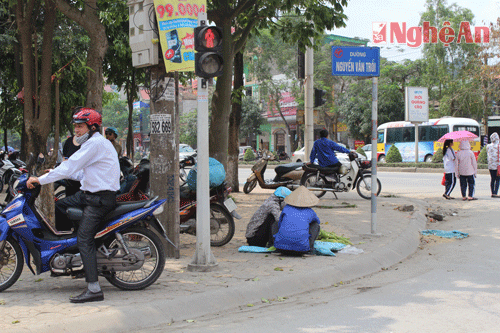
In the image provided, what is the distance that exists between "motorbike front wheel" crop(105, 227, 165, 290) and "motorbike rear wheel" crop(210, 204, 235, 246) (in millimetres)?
2417

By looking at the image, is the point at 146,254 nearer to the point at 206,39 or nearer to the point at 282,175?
the point at 206,39

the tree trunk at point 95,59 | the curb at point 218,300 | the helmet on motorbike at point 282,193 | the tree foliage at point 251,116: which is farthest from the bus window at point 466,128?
the tree trunk at point 95,59

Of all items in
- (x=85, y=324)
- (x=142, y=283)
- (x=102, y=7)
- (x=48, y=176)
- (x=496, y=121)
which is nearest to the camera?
(x=85, y=324)

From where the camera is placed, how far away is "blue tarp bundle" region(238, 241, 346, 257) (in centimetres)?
679

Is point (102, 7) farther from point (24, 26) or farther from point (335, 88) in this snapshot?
point (335, 88)

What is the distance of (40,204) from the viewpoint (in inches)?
277

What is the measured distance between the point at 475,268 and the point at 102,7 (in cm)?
855

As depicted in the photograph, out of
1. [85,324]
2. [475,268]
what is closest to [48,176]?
[85,324]

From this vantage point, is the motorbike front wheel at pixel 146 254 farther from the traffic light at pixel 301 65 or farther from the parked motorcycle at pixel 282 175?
Answer: the traffic light at pixel 301 65

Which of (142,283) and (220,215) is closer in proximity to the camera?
(142,283)

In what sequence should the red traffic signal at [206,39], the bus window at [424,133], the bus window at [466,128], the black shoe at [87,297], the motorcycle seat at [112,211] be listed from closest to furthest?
the black shoe at [87,297] → the motorcycle seat at [112,211] → the red traffic signal at [206,39] → the bus window at [466,128] → the bus window at [424,133]

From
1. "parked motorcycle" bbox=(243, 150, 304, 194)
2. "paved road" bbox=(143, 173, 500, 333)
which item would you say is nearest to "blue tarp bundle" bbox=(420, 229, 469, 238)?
"paved road" bbox=(143, 173, 500, 333)

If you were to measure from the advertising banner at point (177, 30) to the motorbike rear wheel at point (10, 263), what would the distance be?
8.49 ft

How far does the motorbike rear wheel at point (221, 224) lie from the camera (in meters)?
7.52
